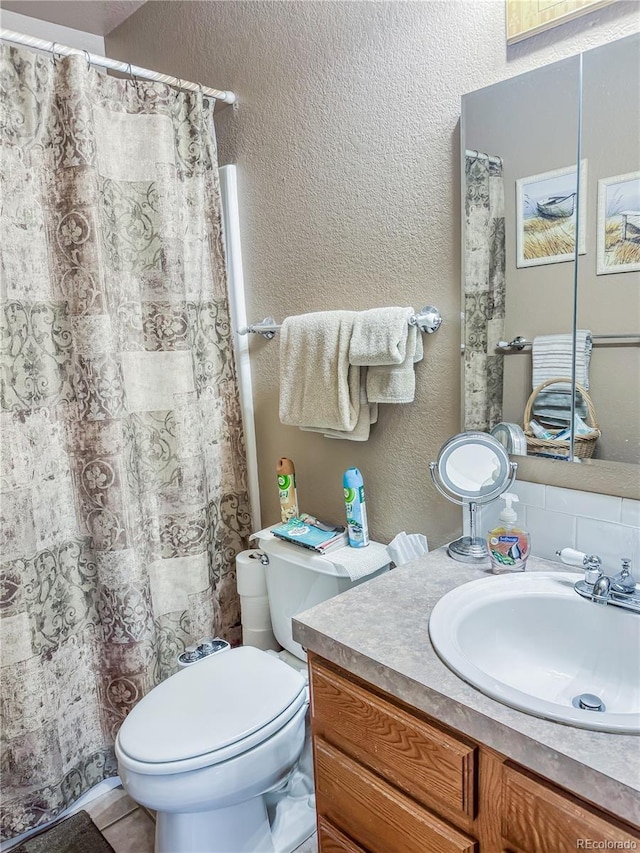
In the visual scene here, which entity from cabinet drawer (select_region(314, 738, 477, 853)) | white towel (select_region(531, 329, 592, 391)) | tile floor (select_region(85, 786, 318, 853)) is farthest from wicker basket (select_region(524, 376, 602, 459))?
tile floor (select_region(85, 786, 318, 853))

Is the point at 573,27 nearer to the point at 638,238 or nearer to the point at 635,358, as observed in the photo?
the point at 638,238

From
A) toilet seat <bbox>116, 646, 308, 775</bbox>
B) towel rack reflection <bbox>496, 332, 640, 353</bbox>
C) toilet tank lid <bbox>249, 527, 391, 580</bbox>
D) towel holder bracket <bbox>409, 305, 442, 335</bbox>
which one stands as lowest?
toilet seat <bbox>116, 646, 308, 775</bbox>

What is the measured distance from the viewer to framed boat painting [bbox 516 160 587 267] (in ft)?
3.60

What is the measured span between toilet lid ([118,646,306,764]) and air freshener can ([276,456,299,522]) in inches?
15.9

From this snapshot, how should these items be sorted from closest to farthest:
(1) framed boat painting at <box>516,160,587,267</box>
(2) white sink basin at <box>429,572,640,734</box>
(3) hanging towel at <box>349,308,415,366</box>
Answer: (2) white sink basin at <box>429,572,640,734</box> → (1) framed boat painting at <box>516,160,587,267</box> → (3) hanging towel at <box>349,308,415,366</box>

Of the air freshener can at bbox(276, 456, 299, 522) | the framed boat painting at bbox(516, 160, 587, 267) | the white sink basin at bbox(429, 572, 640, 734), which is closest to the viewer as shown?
the white sink basin at bbox(429, 572, 640, 734)

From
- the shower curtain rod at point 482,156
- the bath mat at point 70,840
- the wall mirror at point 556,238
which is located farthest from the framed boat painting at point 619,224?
the bath mat at point 70,840

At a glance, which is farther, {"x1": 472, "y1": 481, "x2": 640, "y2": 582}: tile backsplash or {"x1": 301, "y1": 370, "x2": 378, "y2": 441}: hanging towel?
{"x1": 301, "y1": 370, "x2": 378, "y2": 441}: hanging towel

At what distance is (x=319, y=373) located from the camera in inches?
59.1

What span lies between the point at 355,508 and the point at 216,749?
2.05 feet

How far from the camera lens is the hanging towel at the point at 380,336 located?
53.0 inches

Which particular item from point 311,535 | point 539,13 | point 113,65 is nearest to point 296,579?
point 311,535

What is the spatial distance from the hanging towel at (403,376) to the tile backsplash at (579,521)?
317 mm

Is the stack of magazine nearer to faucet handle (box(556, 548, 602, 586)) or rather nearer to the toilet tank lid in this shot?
the toilet tank lid
